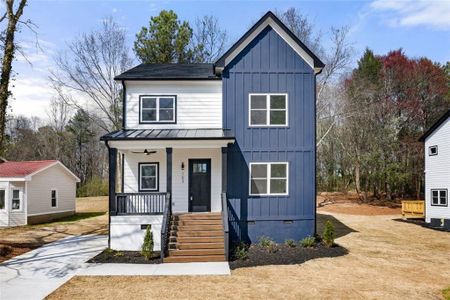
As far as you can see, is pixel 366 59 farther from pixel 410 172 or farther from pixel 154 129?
pixel 154 129

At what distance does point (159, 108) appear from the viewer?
15.9 metres

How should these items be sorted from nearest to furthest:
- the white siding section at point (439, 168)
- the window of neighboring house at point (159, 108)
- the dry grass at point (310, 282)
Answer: the dry grass at point (310, 282) → the window of neighboring house at point (159, 108) → the white siding section at point (439, 168)

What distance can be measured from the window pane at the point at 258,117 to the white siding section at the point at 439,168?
12.7m

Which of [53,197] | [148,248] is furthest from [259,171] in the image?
[53,197]

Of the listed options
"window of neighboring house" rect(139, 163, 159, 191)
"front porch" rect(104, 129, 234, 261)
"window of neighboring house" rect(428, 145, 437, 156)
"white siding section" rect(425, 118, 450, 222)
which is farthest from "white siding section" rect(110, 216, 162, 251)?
"window of neighboring house" rect(428, 145, 437, 156)

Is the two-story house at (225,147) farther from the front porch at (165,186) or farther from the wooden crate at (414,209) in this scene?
the wooden crate at (414,209)

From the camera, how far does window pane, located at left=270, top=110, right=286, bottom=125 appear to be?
14.9 meters

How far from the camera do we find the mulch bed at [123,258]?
471 inches

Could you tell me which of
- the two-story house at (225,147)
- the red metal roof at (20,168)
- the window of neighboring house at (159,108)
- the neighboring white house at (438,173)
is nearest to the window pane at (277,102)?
the two-story house at (225,147)

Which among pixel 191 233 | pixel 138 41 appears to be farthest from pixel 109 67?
pixel 191 233

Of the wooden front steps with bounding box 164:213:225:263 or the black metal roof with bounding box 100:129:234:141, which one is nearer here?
the wooden front steps with bounding box 164:213:225:263

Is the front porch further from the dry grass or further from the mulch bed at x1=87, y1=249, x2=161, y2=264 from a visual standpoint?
the dry grass

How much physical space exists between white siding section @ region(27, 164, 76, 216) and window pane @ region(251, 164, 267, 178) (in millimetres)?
15228

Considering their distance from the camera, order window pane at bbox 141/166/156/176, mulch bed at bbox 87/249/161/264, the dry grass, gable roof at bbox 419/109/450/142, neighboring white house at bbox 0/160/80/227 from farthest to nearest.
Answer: neighboring white house at bbox 0/160/80/227 → gable roof at bbox 419/109/450/142 → window pane at bbox 141/166/156/176 → mulch bed at bbox 87/249/161/264 → the dry grass
